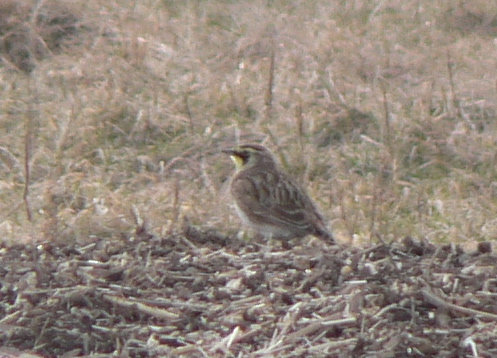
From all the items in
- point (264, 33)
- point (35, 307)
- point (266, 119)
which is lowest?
point (35, 307)

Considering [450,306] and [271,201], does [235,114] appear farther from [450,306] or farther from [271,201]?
[450,306]

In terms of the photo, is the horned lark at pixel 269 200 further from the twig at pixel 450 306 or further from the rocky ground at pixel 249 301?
the twig at pixel 450 306

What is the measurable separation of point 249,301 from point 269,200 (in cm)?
267

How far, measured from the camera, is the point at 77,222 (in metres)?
7.83

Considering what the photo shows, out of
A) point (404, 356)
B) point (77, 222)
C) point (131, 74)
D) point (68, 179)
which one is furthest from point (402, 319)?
point (131, 74)

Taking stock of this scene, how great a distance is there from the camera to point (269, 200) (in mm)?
7781

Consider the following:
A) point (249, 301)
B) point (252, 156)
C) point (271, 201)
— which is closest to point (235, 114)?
point (252, 156)

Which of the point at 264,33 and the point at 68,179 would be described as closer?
the point at 68,179

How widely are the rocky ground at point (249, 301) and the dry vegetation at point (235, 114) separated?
10.2 inches

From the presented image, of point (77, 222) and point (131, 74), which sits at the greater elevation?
point (131, 74)

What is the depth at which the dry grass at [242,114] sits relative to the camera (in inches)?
323

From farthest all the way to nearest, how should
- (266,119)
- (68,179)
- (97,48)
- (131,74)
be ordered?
(97,48) < (131,74) < (266,119) < (68,179)

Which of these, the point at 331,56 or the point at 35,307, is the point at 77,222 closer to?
the point at 35,307

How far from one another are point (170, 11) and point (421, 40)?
2657mm
